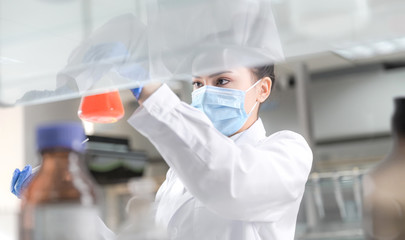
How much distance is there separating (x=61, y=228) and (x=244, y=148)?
2.16ft

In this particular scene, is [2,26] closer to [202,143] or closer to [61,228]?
[202,143]

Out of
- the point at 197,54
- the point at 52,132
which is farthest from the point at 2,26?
the point at 52,132

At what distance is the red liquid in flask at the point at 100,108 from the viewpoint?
4.46ft

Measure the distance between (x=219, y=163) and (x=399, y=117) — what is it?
20.5 inches

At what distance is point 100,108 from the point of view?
1.36 meters

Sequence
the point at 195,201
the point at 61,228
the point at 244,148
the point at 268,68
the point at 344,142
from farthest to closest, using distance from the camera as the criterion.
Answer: the point at 344,142 < the point at 268,68 < the point at 195,201 < the point at 244,148 < the point at 61,228

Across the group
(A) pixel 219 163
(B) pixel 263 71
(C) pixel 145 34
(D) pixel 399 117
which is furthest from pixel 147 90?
(B) pixel 263 71

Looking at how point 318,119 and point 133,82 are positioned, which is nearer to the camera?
point 133,82

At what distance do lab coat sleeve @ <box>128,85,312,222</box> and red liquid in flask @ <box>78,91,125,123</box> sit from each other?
0.28 m

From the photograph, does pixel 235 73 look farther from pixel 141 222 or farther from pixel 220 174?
pixel 141 222

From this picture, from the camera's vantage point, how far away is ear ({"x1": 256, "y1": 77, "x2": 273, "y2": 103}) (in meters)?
1.54

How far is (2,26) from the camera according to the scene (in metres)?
1.09

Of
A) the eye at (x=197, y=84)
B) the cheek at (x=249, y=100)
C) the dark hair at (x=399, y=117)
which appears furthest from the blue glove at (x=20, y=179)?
the dark hair at (x=399, y=117)

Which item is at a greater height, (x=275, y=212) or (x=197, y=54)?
(x=197, y=54)
